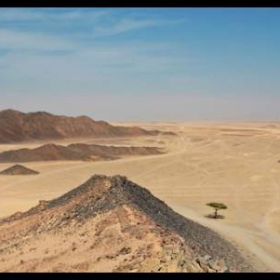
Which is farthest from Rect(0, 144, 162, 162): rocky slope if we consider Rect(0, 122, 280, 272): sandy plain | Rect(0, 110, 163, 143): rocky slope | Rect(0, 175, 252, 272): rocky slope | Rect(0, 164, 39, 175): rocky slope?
Rect(0, 175, 252, 272): rocky slope

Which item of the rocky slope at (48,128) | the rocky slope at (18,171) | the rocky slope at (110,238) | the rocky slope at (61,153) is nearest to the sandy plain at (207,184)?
the rocky slope at (18,171)

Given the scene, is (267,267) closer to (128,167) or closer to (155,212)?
(155,212)

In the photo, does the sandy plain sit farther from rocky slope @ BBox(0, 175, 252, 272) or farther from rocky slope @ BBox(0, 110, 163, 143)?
rocky slope @ BBox(0, 110, 163, 143)

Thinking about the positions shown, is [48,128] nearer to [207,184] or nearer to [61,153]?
[61,153]

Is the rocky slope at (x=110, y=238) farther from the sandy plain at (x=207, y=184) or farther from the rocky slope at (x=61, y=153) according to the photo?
the rocky slope at (x=61, y=153)

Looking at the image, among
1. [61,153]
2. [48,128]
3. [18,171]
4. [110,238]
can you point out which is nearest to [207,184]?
[18,171]

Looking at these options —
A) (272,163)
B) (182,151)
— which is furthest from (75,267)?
(182,151)
